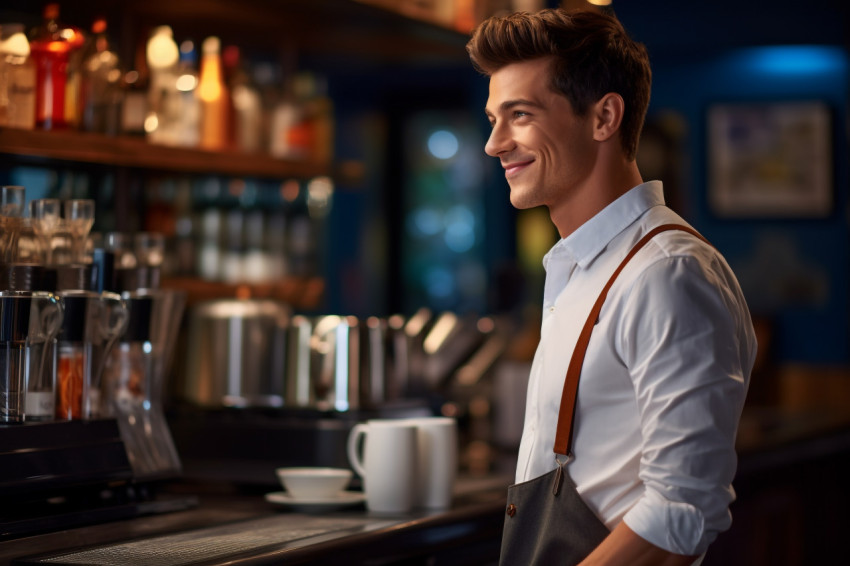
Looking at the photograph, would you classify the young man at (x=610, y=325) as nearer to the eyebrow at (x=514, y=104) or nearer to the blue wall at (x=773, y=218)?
the eyebrow at (x=514, y=104)

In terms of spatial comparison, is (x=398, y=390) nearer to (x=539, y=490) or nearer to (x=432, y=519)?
(x=432, y=519)

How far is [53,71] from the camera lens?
7.96ft

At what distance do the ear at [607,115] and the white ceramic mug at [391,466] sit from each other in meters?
0.78

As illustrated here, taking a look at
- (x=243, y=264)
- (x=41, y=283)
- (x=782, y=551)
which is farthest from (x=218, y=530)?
(x=782, y=551)

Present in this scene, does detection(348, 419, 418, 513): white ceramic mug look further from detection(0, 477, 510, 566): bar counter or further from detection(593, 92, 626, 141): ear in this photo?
detection(593, 92, 626, 141): ear

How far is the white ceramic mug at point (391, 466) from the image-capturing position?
2152 mm

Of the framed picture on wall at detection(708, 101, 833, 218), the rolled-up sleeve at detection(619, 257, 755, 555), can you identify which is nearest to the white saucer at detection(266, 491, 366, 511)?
the rolled-up sleeve at detection(619, 257, 755, 555)

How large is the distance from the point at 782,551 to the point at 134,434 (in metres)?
2.29

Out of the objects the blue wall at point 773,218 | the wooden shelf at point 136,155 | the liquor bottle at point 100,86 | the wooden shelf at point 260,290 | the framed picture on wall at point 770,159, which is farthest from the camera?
the framed picture on wall at point 770,159

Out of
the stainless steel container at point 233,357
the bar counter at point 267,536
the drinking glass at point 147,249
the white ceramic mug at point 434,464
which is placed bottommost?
the bar counter at point 267,536

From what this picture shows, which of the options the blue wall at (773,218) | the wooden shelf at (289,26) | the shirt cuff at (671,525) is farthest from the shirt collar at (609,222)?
the blue wall at (773,218)

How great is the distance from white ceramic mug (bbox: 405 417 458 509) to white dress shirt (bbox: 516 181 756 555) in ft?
1.94

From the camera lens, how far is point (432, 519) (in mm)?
2104

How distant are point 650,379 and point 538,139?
1.33 feet
